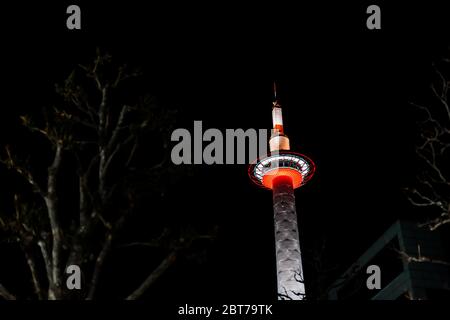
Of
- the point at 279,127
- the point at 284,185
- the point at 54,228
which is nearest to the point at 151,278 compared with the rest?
the point at 54,228

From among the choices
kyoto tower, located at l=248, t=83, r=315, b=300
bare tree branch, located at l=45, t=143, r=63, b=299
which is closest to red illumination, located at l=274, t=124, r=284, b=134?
kyoto tower, located at l=248, t=83, r=315, b=300

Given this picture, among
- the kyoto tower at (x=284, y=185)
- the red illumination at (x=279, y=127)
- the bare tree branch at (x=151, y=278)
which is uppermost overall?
the red illumination at (x=279, y=127)

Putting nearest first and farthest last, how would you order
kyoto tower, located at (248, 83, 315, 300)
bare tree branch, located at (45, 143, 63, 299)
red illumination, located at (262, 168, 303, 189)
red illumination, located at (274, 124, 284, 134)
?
bare tree branch, located at (45, 143, 63, 299), kyoto tower, located at (248, 83, 315, 300), red illumination, located at (262, 168, 303, 189), red illumination, located at (274, 124, 284, 134)

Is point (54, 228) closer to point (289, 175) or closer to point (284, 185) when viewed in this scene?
point (284, 185)

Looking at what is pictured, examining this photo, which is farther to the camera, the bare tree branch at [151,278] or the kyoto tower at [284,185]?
the kyoto tower at [284,185]

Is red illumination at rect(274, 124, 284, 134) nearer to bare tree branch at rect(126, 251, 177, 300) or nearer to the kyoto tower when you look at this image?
the kyoto tower

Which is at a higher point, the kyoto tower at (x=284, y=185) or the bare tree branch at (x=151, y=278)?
the kyoto tower at (x=284, y=185)

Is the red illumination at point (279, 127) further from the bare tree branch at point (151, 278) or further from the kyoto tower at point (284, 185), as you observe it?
the bare tree branch at point (151, 278)

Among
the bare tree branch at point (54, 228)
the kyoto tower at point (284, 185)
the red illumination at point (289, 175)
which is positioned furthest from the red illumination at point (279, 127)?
the bare tree branch at point (54, 228)

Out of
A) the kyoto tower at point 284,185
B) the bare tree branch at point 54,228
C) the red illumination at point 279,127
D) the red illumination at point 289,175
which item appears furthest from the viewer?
the red illumination at point 279,127
